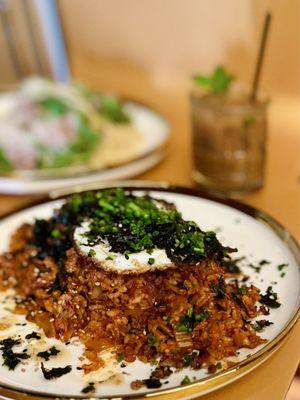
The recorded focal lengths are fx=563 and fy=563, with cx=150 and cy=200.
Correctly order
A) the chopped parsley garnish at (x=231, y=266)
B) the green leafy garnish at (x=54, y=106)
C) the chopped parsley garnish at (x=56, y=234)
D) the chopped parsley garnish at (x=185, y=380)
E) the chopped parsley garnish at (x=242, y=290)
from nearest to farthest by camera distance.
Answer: the chopped parsley garnish at (x=185, y=380), the chopped parsley garnish at (x=242, y=290), the chopped parsley garnish at (x=231, y=266), the chopped parsley garnish at (x=56, y=234), the green leafy garnish at (x=54, y=106)

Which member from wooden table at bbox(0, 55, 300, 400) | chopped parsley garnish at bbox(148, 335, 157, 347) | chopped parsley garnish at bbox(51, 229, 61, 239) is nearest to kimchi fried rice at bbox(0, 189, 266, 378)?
chopped parsley garnish at bbox(148, 335, 157, 347)

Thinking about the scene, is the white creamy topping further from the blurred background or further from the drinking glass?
the blurred background

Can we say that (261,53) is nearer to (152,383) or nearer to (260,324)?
(260,324)

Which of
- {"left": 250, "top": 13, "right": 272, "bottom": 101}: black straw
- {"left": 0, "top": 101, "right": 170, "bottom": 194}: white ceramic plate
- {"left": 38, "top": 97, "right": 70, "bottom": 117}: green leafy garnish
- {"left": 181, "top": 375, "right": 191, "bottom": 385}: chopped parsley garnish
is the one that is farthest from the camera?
{"left": 38, "top": 97, "right": 70, "bottom": 117}: green leafy garnish

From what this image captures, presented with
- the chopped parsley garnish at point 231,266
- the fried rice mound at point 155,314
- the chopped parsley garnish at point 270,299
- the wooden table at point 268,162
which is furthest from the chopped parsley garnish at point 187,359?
the chopped parsley garnish at point 231,266

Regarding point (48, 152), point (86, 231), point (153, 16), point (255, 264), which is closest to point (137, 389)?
point (86, 231)

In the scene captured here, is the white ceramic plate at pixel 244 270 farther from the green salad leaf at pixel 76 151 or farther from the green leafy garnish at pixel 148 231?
the green salad leaf at pixel 76 151

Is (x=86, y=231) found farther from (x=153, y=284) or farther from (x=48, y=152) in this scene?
(x=48, y=152)
